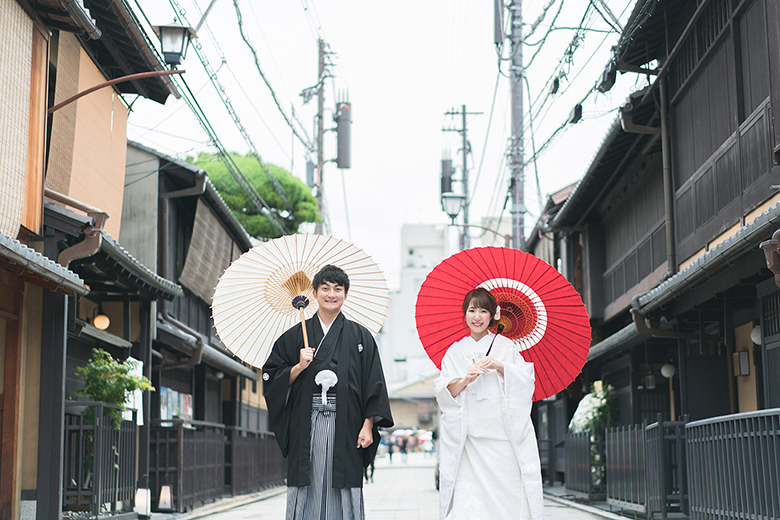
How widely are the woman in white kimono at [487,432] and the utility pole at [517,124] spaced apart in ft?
44.3

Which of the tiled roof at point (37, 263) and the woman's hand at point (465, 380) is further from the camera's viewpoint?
the tiled roof at point (37, 263)

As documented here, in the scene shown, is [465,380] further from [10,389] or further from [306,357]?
[10,389]

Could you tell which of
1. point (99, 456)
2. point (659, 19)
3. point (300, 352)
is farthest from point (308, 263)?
point (659, 19)

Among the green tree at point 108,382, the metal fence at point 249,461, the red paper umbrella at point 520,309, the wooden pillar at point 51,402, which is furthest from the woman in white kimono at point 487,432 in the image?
the metal fence at point 249,461

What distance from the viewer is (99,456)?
1126 centimetres

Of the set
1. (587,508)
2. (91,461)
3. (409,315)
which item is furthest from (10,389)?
(409,315)

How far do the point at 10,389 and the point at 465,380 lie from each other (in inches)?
244

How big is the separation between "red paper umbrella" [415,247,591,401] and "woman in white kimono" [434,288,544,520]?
381mm

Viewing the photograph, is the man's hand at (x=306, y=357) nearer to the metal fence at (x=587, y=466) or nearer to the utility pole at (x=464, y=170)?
the metal fence at (x=587, y=466)

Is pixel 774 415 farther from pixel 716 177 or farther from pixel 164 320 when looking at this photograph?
pixel 164 320

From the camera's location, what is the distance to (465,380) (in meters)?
6.16

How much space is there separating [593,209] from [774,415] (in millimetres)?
13742

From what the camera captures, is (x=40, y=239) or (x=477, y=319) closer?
(x=477, y=319)

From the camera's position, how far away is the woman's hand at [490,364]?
618 centimetres
